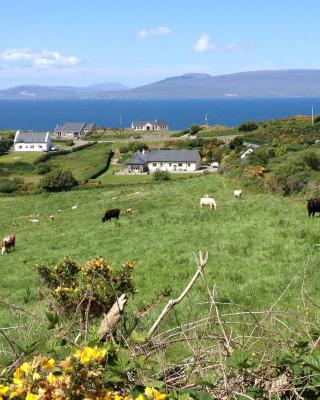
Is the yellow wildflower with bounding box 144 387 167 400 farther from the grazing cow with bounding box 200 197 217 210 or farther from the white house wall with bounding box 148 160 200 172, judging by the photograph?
the white house wall with bounding box 148 160 200 172

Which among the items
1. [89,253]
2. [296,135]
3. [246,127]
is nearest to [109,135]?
[246,127]

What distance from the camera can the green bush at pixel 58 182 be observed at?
248 feet

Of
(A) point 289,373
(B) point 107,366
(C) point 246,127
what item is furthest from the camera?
(C) point 246,127

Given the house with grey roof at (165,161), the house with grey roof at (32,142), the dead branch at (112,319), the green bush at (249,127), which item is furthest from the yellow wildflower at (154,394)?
the house with grey roof at (32,142)

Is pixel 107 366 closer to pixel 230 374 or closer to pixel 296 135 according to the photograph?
pixel 230 374

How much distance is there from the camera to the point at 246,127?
392 ft

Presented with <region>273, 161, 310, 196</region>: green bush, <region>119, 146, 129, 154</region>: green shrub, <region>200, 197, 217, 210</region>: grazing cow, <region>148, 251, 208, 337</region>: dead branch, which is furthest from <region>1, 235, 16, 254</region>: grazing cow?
<region>119, 146, 129, 154</region>: green shrub

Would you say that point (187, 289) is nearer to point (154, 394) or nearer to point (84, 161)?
point (154, 394)

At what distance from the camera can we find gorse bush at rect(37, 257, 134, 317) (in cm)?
1145

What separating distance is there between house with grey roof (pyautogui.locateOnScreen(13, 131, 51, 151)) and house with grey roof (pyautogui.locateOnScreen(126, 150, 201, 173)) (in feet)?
146

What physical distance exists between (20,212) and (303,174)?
29.6 meters

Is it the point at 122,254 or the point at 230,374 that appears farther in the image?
the point at 122,254

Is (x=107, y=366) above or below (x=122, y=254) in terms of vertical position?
above

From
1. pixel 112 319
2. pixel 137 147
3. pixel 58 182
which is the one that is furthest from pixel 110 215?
pixel 137 147
